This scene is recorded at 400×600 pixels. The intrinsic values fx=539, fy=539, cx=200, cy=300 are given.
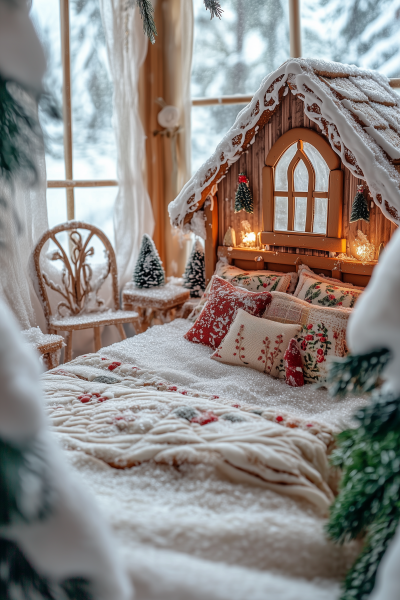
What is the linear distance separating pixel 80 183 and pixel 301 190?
1.76m

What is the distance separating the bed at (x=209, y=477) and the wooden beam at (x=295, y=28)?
8.17 feet

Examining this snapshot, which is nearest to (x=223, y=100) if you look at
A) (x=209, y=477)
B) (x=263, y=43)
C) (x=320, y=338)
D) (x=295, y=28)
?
(x=263, y=43)

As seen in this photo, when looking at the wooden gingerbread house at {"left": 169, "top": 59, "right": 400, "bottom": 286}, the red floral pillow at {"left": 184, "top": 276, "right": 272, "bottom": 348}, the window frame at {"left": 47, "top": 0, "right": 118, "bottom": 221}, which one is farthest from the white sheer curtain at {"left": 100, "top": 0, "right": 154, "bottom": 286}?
the red floral pillow at {"left": 184, "top": 276, "right": 272, "bottom": 348}

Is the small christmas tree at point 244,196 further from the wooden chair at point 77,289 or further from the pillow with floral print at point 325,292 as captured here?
the wooden chair at point 77,289

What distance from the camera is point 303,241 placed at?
281 centimetres

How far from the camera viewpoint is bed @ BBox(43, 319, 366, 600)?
3.51 ft

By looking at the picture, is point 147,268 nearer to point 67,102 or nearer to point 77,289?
point 77,289

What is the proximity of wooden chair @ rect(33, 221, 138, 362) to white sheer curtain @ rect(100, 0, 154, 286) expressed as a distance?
1.13ft

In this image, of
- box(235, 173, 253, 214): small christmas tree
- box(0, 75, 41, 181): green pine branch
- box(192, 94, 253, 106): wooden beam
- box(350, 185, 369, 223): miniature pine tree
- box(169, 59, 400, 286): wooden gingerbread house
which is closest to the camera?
box(0, 75, 41, 181): green pine branch

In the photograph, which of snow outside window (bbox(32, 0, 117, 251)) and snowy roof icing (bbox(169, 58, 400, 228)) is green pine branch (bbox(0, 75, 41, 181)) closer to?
snowy roof icing (bbox(169, 58, 400, 228))

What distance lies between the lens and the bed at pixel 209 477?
1071mm

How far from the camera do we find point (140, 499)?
1.31m

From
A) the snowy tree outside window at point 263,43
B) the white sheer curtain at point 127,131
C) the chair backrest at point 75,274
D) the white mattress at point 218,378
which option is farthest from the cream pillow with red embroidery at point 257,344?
the snowy tree outside window at point 263,43

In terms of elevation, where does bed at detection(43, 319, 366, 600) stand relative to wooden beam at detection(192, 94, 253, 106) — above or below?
below
